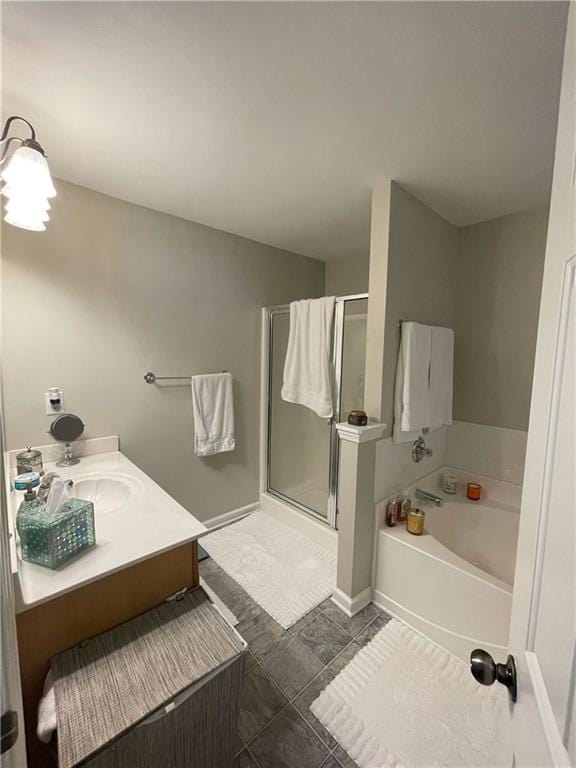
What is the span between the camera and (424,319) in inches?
72.7

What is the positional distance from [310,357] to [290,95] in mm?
1329

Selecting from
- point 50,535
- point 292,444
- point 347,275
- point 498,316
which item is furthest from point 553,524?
point 347,275

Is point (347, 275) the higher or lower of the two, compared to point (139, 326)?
higher

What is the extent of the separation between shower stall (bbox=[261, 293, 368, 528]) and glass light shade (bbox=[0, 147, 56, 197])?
146cm

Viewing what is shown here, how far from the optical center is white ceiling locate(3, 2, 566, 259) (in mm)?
787

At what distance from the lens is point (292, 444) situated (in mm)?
2611

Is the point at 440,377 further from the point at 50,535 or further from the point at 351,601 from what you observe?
the point at 50,535

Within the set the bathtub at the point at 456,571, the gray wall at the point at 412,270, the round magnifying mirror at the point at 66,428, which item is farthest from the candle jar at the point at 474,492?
the round magnifying mirror at the point at 66,428

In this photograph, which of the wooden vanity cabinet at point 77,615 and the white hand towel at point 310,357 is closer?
the wooden vanity cabinet at point 77,615

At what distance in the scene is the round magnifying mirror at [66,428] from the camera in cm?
153

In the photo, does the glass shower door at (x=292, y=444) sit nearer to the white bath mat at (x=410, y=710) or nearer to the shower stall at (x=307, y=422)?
the shower stall at (x=307, y=422)

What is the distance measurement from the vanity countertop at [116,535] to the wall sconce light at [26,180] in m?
1.06

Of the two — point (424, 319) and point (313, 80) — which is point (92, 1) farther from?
point (424, 319)

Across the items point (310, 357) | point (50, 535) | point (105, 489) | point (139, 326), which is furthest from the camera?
point (310, 357)
